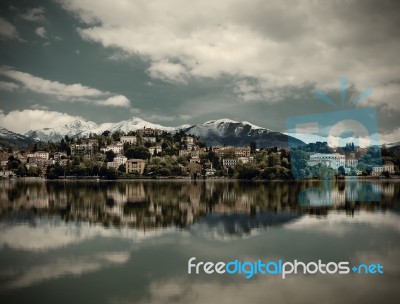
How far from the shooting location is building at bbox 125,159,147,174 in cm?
8475

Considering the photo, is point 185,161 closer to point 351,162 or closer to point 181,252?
point 351,162

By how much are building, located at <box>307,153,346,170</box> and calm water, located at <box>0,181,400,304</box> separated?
211ft

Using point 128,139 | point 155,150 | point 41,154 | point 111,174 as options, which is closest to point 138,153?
point 155,150

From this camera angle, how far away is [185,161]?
300 feet

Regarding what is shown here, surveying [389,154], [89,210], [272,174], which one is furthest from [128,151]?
[89,210]

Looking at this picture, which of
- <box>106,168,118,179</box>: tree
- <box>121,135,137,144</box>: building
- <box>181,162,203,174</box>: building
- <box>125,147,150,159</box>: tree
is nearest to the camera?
<box>106,168,118,179</box>: tree

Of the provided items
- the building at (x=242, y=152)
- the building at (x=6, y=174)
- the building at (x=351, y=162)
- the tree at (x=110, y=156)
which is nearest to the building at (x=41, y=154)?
the building at (x=6, y=174)

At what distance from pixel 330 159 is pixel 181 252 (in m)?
85.7

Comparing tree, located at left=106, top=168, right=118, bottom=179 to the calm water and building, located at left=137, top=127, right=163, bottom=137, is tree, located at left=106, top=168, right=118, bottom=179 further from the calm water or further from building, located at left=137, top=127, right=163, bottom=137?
the calm water

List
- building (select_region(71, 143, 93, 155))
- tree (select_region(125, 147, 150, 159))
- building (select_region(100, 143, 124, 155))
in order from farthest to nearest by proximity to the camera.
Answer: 1. building (select_region(71, 143, 93, 155))
2. building (select_region(100, 143, 124, 155))
3. tree (select_region(125, 147, 150, 159))

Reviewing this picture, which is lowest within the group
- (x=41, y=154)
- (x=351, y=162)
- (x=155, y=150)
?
(x=351, y=162)

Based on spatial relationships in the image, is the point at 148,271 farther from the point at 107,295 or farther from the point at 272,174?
the point at 272,174

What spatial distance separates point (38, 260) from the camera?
11500mm

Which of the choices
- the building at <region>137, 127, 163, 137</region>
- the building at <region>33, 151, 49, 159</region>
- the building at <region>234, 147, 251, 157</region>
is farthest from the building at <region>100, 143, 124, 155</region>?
the building at <region>234, 147, 251, 157</region>
